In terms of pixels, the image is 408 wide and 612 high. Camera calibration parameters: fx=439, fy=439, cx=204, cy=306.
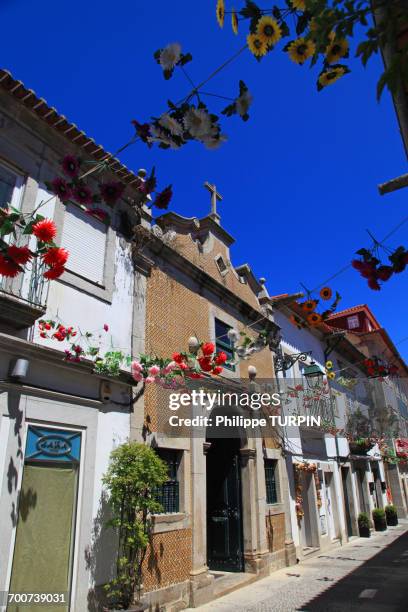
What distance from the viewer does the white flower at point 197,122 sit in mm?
2953

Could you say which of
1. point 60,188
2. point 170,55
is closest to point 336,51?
point 170,55

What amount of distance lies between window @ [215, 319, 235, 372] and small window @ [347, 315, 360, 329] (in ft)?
56.3

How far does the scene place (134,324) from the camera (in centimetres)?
764

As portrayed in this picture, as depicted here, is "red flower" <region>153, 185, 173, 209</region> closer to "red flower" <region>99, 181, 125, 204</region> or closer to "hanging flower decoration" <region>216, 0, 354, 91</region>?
"red flower" <region>99, 181, 125, 204</region>

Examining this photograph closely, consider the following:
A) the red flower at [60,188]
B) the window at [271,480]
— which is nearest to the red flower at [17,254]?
the red flower at [60,188]

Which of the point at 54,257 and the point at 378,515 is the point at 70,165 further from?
the point at 378,515

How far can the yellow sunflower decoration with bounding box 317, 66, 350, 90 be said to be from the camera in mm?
2734

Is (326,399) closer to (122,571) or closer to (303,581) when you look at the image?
(303,581)

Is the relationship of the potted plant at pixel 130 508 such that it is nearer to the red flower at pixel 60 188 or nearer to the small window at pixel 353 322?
the red flower at pixel 60 188

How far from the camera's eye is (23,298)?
18.0ft

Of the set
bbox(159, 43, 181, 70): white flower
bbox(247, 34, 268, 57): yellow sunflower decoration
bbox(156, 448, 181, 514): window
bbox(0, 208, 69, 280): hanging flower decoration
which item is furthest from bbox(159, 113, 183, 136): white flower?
bbox(156, 448, 181, 514): window

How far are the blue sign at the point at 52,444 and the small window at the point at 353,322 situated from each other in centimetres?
2231

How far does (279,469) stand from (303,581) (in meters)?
2.67

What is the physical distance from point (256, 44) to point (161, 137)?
0.81 meters
